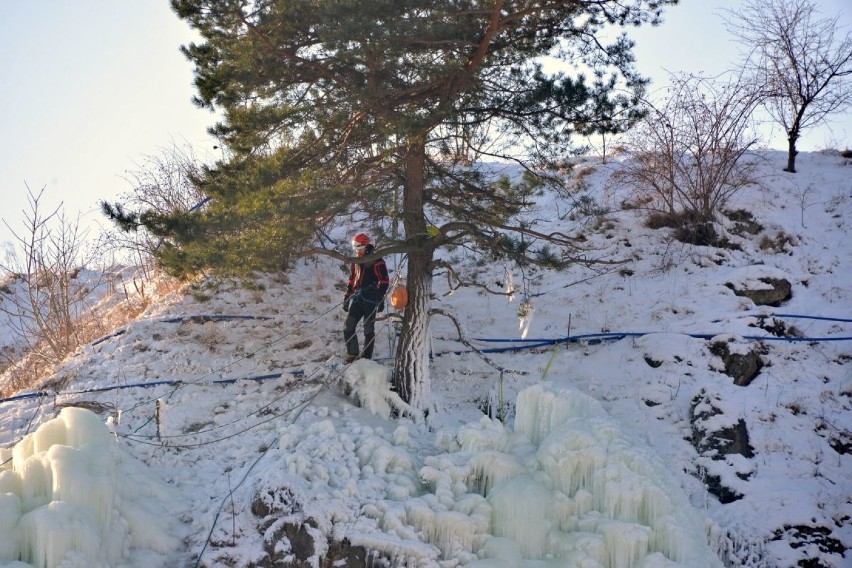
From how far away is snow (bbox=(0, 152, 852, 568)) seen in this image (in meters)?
6.43

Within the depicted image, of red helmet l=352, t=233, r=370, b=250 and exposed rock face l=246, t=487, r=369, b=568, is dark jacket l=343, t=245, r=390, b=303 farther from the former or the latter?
exposed rock face l=246, t=487, r=369, b=568

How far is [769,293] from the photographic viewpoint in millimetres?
10742

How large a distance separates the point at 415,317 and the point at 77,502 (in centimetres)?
413

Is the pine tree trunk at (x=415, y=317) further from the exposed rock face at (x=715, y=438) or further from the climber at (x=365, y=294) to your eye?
the exposed rock face at (x=715, y=438)

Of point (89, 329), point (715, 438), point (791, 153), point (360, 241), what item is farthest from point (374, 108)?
point (791, 153)

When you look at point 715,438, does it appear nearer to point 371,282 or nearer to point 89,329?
point 371,282

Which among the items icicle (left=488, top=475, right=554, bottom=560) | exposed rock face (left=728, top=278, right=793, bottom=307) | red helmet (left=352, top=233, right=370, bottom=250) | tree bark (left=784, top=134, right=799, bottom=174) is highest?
tree bark (left=784, top=134, right=799, bottom=174)

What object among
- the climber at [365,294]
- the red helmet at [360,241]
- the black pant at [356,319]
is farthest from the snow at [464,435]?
the red helmet at [360,241]

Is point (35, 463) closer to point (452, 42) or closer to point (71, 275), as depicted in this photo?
point (452, 42)

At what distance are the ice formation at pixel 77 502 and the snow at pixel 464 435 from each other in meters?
0.02

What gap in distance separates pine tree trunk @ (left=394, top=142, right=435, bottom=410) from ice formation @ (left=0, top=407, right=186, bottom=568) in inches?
117

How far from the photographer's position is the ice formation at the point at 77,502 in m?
5.49

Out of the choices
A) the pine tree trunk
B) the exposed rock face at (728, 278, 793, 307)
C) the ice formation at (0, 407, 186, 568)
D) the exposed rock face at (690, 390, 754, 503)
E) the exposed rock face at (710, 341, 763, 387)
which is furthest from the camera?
the exposed rock face at (728, 278, 793, 307)

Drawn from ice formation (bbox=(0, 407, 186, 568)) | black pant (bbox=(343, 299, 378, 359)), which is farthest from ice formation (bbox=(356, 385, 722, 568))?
black pant (bbox=(343, 299, 378, 359))
